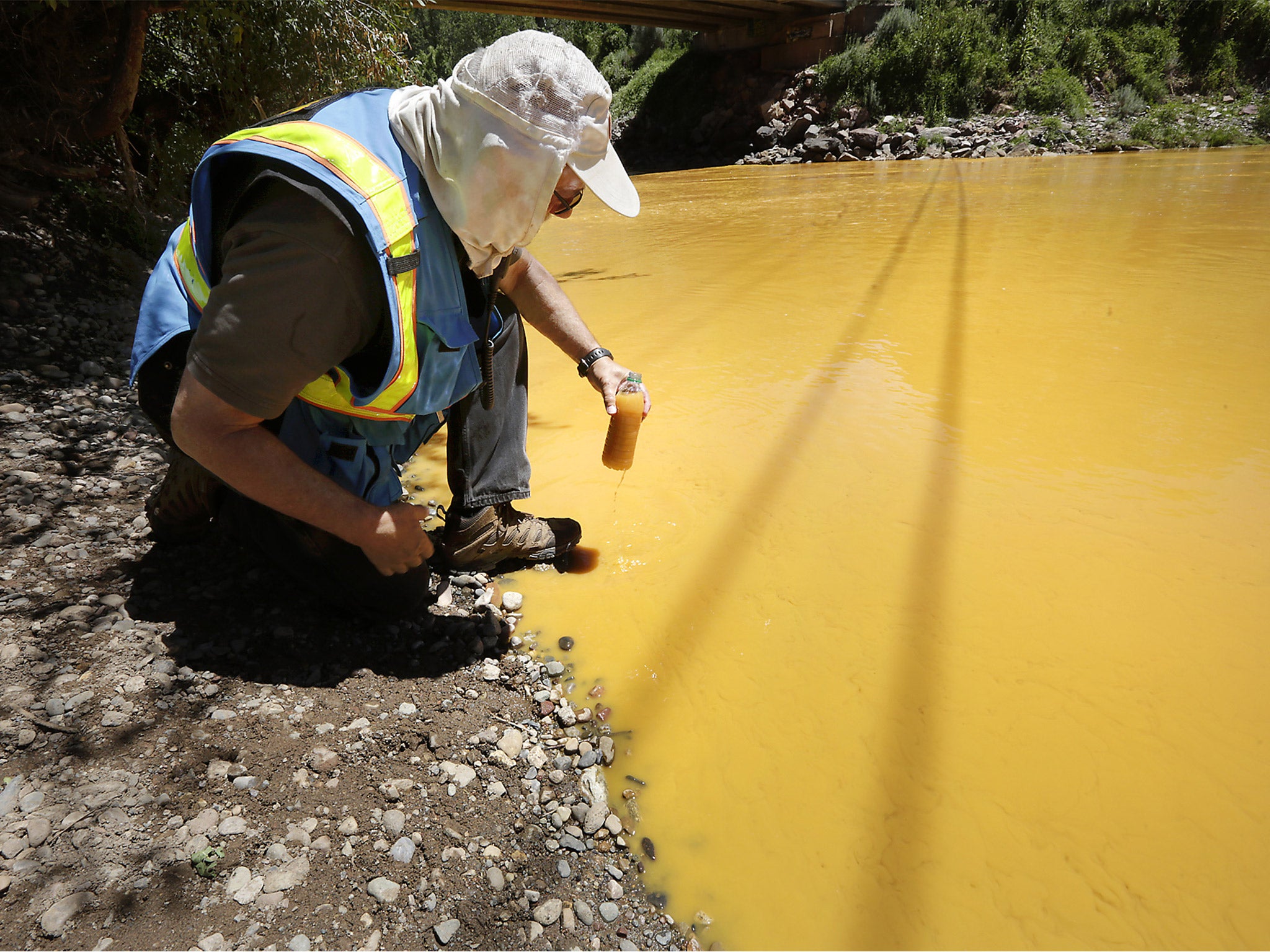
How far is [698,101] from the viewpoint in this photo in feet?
75.0

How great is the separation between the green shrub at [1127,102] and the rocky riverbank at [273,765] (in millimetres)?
19508

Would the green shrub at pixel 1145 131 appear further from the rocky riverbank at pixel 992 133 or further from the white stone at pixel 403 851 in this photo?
the white stone at pixel 403 851

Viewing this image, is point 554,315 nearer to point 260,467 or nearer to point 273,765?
point 260,467

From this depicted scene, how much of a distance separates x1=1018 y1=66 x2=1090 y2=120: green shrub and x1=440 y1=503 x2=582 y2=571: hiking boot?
18.7 metres

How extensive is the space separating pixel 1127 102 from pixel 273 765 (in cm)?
2059

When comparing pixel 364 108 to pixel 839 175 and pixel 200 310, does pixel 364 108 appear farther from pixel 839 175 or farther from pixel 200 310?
pixel 839 175

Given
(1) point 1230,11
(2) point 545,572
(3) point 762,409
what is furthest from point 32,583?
(1) point 1230,11

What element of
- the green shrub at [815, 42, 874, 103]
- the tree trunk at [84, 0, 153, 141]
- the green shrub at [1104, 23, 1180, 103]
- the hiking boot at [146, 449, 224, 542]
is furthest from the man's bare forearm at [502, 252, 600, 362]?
the green shrub at [1104, 23, 1180, 103]

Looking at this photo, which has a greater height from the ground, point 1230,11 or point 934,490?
point 1230,11

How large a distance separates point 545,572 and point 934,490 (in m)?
1.42

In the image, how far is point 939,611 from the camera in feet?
6.73

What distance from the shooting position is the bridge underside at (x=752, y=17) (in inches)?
693

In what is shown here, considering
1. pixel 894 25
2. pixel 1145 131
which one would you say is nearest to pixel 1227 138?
pixel 1145 131

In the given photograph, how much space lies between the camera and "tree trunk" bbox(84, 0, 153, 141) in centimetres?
354
